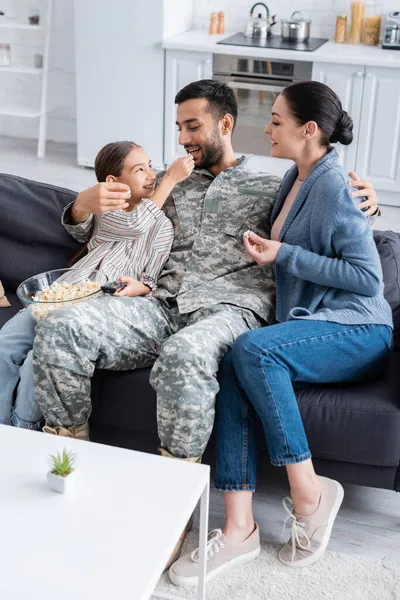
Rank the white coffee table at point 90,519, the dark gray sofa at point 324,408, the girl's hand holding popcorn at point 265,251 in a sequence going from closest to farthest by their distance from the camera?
the white coffee table at point 90,519
the dark gray sofa at point 324,408
the girl's hand holding popcorn at point 265,251

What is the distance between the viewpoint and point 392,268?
102 inches

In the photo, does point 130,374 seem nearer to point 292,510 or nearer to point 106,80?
point 292,510

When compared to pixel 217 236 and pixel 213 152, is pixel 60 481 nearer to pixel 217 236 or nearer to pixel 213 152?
pixel 217 236

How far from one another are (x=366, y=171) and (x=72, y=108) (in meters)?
2.33

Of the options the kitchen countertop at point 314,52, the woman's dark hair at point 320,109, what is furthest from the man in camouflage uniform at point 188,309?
the kitchen countertop at point 314,52

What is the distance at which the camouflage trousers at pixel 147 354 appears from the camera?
2.11m

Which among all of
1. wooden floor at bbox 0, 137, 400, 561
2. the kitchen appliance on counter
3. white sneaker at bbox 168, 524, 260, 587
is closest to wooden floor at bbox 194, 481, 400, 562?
wooden floor at bbox 0, 137, 400, 561

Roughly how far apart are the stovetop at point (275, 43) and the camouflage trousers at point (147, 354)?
2.92 metres

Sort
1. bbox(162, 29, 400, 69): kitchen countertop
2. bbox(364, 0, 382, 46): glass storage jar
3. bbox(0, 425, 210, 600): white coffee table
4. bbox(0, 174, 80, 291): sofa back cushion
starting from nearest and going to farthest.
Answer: bbox(0, 425, 210, 600): white coffee table
bbox(0, 174, 80, 291): sofa back cushion
bbox(162, 29, 400, 69): kitchen countertop
bbox(364, 0, 382, 46): glass storage jar

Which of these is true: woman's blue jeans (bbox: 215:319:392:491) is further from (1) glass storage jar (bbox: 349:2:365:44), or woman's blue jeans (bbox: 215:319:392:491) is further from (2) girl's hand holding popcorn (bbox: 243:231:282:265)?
(1) glass storage jar (bbox: 349:2:365:44)

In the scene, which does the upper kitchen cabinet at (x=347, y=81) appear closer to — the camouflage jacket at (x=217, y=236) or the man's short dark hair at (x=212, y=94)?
the man's short dark hair at (x=212, y=94)

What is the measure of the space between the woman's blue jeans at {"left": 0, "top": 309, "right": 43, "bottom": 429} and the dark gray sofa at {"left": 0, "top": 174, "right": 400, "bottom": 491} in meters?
0.18

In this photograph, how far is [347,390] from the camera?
2244mm

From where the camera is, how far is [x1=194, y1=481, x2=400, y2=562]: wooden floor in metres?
2.25
